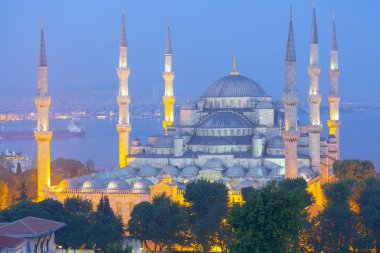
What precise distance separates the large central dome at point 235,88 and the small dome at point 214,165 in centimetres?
621

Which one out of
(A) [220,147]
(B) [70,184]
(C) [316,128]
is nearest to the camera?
(B) [70,184]

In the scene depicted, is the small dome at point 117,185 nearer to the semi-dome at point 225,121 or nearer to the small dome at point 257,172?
the small dome at point 257,172

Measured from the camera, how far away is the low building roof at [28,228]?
28.6 meters

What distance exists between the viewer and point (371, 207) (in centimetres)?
3350

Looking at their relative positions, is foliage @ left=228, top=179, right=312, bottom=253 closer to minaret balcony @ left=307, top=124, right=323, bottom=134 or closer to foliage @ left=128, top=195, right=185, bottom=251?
foliage @ left=128, top=195, right=185, bottom=251

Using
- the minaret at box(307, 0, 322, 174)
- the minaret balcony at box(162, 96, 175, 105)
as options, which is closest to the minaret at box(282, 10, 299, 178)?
the minaret at box(307, 0, 322, 174)

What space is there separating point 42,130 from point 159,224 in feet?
34.7

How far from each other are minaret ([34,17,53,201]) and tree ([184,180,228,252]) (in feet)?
26.1

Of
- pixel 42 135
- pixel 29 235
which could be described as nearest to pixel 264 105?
pixel 42 135

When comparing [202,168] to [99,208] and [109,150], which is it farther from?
[109,150]

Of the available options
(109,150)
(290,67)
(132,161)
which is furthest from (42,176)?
(109,150)

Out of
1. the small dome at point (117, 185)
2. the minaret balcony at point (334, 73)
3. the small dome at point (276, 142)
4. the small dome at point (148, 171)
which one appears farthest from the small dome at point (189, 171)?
the minaret balcony at point (334, 73)

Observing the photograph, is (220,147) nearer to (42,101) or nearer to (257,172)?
(257,172)

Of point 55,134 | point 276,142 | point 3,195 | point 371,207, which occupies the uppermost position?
point 55,134
